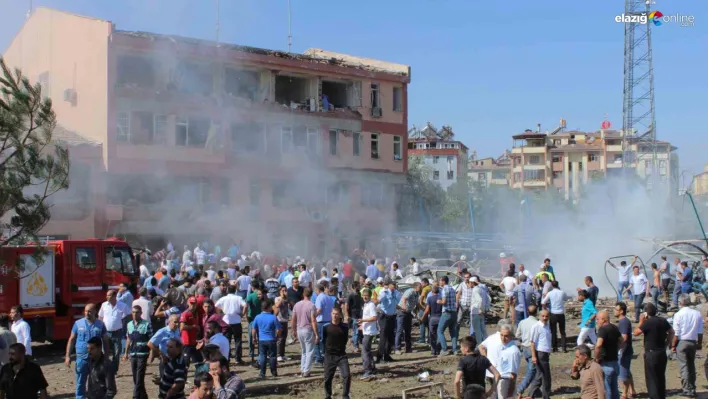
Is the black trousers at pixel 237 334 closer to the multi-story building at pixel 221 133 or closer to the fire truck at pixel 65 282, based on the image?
the fire truck at pixel 65 282

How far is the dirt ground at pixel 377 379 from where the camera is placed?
13266mm

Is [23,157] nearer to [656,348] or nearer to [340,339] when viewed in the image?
[340,339]

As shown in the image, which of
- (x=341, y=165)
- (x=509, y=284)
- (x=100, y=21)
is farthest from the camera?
(x=341, y=165)

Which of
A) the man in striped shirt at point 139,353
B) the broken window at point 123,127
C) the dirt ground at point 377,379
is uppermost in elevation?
the broken window at point 123,127

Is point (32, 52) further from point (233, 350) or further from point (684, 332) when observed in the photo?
point (684, 332)

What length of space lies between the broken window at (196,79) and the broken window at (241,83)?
39.3 inches

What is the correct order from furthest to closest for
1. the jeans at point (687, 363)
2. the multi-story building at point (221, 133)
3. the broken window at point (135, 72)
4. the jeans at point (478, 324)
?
the broken window at point (135, 72) < the multi-story building at point (221, 133) < the jeans at point (478, 324) < the jeans at point (687, 363)

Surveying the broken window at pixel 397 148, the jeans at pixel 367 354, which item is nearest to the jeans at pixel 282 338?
the jeans at pixel 367 354

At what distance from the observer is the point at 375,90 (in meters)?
43.8

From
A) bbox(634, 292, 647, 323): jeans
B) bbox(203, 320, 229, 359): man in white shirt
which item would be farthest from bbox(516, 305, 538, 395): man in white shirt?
bbox(634, 292, 647, 323): jeans

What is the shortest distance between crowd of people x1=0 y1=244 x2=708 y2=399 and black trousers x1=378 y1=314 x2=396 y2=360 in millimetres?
30

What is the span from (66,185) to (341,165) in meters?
30.9

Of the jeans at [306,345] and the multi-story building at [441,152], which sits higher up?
the multi-story building at [441,152]

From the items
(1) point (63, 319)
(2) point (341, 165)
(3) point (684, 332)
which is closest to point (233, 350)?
(1) point (63, 319)
